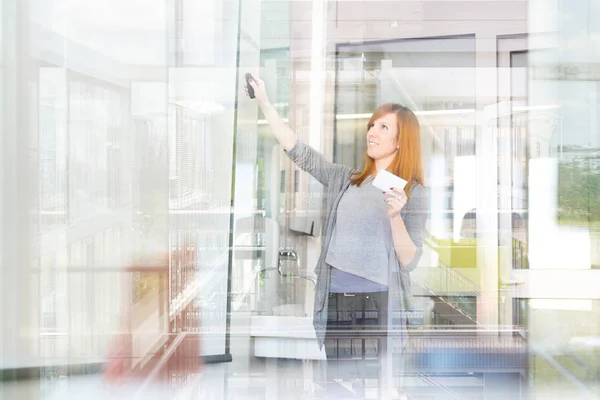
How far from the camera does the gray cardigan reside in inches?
77.9

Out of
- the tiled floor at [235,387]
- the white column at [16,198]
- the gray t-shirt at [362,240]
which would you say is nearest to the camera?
the white column at [16,198]

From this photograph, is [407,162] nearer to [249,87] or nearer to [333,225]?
[333,225]

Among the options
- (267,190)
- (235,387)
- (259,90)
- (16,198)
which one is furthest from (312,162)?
(16,198)

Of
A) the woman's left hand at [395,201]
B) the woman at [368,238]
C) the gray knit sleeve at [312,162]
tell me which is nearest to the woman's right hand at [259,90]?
the woman at [368,238]

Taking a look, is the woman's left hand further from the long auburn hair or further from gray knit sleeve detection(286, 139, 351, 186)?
gray knit sleeve detection(286, 139, 351, 186)

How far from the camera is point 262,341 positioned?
2.02 metres

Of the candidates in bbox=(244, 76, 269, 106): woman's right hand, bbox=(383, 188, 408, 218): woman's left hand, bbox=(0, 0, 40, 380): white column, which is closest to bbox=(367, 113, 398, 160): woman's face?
bbox=(383, 188, 408, 218): woman's left hand

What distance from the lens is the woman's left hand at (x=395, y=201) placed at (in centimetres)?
194

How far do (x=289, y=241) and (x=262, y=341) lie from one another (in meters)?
0.34

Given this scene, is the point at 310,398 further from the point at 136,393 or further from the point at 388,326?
the point at 136,393

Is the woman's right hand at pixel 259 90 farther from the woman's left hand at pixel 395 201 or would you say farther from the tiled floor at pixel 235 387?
the tiled floor at pixel 235 387

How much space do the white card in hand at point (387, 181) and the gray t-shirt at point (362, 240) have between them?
0.06ft

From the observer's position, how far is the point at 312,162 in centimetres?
204

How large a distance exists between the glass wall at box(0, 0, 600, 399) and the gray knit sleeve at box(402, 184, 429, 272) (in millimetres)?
26
